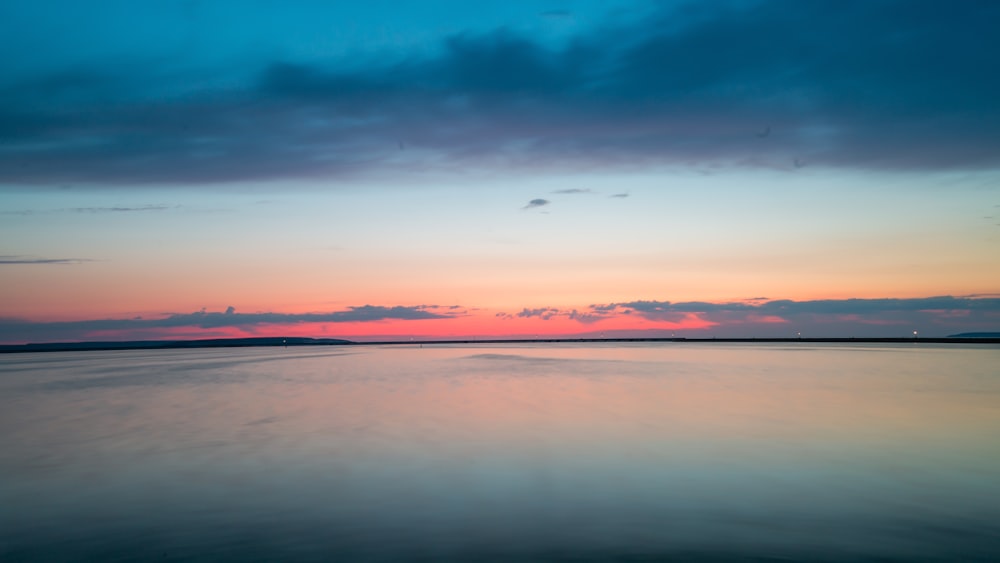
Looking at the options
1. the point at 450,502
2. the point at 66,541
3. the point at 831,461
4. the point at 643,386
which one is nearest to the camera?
the point at 66,541

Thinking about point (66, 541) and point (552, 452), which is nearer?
point (66, 541)

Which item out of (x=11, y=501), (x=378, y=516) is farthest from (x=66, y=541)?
(x=378, y=516)

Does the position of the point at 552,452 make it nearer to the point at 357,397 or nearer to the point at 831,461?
the point at 831,461

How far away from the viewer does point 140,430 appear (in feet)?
78.8

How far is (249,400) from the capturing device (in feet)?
118

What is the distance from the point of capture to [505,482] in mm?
15383

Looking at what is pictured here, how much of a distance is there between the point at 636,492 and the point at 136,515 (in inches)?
359

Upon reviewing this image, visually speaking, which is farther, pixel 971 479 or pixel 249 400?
pixel 249 400

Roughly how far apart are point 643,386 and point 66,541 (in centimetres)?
3651

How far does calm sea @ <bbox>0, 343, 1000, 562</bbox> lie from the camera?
10.4 metres

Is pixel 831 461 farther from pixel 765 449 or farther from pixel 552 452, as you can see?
pixel 552 452

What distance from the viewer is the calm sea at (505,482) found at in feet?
34.2

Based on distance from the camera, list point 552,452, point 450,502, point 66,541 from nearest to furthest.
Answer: point 66,541 < point 450,502 < point 552,452

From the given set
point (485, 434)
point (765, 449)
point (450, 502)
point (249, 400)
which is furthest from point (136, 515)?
point (249, 400)
